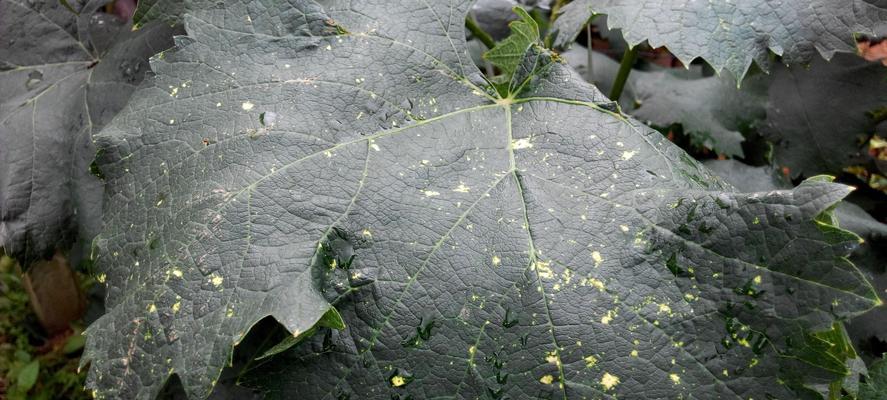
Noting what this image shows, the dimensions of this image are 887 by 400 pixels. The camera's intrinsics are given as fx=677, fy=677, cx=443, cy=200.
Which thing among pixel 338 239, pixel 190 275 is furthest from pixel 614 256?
pixel 190 275

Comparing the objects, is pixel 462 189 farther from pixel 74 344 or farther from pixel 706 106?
pixel 74 344

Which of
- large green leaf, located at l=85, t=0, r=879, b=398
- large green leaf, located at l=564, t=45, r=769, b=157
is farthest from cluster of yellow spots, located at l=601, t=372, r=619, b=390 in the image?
large green leaf, located at l=564, t=45, r=769, b=157

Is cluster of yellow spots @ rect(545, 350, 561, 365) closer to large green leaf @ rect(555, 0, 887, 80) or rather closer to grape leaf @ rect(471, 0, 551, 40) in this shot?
large green leaf @ rect(555, 0, 887, 80)

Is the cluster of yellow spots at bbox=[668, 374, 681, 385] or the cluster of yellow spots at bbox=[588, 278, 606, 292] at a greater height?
the cluster of yellow spots at bbox=[588, 278, 606, 292]

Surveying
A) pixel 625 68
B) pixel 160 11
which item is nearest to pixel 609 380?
pixel 625 68

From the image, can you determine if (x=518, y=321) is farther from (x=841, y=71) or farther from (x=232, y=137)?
(x=841, y=71)

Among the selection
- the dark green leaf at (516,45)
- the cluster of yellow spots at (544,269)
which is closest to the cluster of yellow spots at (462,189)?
the cluster of yellow spots at (544,269)
